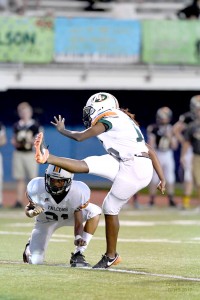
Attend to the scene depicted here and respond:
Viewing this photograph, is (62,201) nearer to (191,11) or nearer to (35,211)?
(35,211)

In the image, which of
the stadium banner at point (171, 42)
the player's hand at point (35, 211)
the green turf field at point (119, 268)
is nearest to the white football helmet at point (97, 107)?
the player's hand at point (35, 211)

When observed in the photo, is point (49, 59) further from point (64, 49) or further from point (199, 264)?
point (199, 264)

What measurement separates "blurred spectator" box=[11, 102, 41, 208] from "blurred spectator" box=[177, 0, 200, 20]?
7.56 meters

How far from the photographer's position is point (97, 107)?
417 inches

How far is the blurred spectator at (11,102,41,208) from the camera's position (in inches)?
794

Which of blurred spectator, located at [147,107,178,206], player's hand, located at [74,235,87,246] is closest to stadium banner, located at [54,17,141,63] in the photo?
blurred spectator, located at [147,107,178,206]

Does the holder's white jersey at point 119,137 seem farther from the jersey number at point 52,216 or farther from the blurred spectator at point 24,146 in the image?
the blurred spectator at point 24,146

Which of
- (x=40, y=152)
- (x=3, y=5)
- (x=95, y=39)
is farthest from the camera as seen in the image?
(x=3, y=5)

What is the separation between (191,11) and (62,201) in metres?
16.3

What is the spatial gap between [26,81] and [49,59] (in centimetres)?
72

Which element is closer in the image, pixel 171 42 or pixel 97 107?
pixel 97 107

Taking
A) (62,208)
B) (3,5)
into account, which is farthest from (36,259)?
(3,5)

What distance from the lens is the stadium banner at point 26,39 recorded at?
82.1 ft

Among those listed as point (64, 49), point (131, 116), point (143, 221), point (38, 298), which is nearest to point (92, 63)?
point (64, 49)
